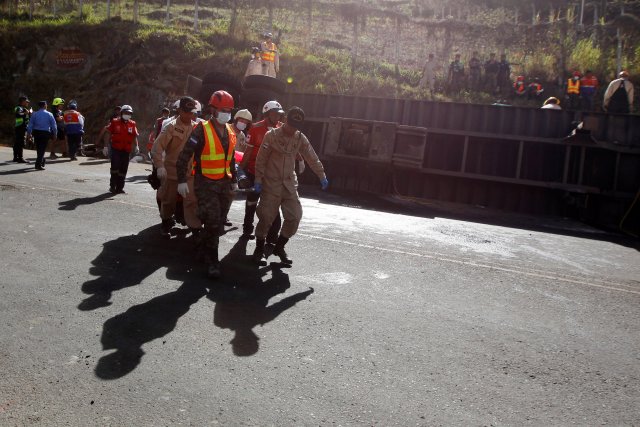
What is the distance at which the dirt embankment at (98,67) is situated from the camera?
26344mm

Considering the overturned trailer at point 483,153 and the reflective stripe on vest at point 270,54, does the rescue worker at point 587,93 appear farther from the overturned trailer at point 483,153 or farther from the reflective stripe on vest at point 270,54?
the reflective stripe on vest at point 270,54

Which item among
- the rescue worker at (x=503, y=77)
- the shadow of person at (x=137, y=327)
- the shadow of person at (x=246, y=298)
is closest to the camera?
the shadow of person at (x=137, y=327)

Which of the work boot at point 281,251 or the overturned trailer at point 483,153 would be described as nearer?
the work boot at point 281,251

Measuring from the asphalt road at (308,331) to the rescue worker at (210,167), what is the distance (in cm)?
47

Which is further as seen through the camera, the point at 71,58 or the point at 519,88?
the point at 71,58

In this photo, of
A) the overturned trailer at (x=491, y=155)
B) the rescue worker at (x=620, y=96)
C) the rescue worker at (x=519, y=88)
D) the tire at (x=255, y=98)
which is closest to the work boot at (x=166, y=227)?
the overturned trailer at (x=491, y=155)

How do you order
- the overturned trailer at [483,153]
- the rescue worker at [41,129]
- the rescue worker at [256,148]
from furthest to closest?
1. the rescue worker at [41,129]
2. the overturned trailer at [483,153]
3. the rescue worker at [256,148]

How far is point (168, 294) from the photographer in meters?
6.16

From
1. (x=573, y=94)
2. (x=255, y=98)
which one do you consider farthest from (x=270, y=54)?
(x=573, y=94)

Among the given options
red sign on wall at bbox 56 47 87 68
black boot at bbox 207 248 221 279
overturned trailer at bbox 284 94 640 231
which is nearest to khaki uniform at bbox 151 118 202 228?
black boot at bbox 207 248 221 279

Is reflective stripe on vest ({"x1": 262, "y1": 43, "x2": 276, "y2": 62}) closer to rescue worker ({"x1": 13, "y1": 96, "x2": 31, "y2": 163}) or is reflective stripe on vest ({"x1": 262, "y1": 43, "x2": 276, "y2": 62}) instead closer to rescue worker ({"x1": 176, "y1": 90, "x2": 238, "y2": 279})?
rescue worker ({"x1": 13, "y1": 96, "x2": 31, "y2": 163})

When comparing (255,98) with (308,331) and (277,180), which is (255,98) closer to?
(277,180)

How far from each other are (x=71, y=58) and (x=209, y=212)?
27.0 meters

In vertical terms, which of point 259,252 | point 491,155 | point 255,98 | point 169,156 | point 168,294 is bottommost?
point 168,294
